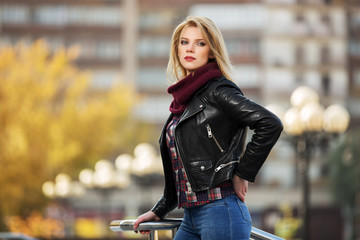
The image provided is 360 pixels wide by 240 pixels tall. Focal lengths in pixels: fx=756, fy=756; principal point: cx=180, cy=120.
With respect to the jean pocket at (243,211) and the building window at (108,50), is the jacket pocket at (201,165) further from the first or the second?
the building window at (108,50)

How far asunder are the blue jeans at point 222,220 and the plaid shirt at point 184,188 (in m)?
0.02

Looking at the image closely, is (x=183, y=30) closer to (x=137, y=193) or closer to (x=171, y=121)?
(x=171, y=121)

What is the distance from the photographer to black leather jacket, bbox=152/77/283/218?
2553mm

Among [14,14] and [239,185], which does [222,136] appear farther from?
[14,14]

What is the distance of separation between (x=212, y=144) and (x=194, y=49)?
1.27 feet

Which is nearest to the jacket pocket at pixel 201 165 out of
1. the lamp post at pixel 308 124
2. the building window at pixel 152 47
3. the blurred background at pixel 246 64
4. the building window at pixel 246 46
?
the lamp post at pixel 308 124

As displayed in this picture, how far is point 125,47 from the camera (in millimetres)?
51312

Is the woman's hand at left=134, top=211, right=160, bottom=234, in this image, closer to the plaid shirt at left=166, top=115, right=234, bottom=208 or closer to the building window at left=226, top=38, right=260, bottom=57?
the plaid shirt at left=166, top=115, right=234, bottom=208

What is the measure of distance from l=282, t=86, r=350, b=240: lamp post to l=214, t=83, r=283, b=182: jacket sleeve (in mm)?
10862

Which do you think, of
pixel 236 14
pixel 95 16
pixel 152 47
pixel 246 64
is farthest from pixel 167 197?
pixel 95 16

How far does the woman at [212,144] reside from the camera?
254cm

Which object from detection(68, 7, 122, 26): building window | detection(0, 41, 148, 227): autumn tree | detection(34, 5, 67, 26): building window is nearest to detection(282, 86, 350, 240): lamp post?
detection(0, 41, 148, 227): autumn tree

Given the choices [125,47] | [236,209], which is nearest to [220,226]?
[236,209]

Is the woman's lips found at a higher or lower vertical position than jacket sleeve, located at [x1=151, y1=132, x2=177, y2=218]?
higher
